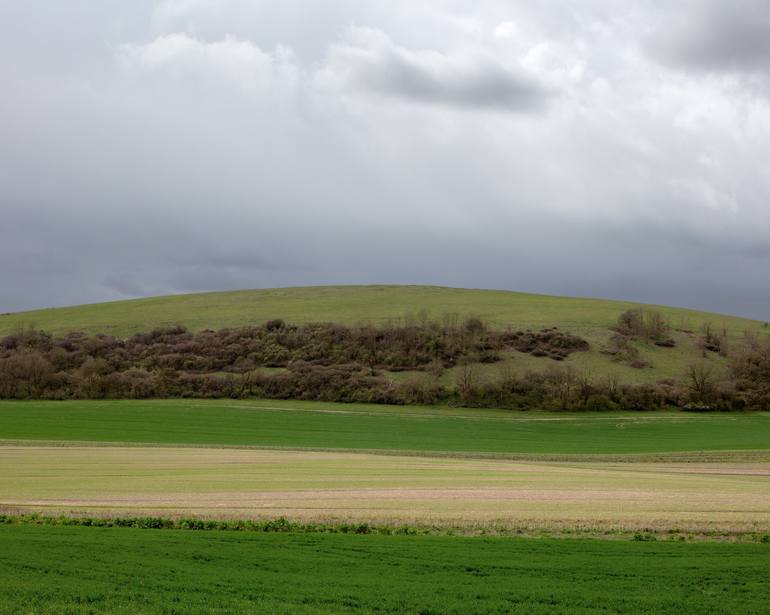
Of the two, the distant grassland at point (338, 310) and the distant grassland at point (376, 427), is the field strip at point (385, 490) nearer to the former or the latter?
the distant grassland at point (376, 427)

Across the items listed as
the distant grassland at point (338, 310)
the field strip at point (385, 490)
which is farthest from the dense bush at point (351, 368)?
the field strip at point (385, 490)

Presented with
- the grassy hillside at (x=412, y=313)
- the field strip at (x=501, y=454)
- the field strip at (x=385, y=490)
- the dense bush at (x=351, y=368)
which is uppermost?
the grassy hillside at (x=412, y=313)

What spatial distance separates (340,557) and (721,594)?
7605mm

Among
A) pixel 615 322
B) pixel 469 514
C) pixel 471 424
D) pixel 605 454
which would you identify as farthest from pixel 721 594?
pixel 615 322

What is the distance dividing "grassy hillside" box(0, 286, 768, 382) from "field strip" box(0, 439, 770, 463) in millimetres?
28968

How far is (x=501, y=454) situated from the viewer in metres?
45.5

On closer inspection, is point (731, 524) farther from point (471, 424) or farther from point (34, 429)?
point (34, 429)

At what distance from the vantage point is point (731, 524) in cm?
2041

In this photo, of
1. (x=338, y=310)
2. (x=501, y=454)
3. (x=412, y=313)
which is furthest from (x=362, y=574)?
(x=338, y=310)

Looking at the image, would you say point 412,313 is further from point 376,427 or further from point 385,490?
point 385,490

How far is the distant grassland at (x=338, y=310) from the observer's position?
3922 inches

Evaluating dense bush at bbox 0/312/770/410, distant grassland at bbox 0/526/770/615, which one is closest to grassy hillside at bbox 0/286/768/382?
dense bush at bbox 0/312/770/410

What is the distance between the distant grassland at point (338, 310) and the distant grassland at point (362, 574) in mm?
78148

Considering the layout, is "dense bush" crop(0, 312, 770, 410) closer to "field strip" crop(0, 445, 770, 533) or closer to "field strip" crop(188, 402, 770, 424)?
"field strip" crop(188, 402, 770, 424)
